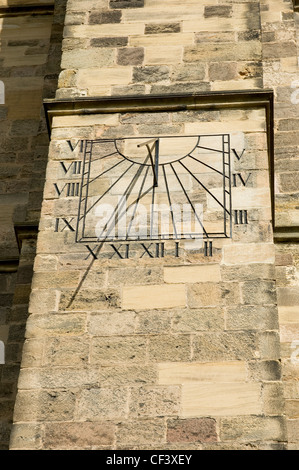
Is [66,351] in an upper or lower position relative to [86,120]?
lower

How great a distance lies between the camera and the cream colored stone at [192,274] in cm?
639

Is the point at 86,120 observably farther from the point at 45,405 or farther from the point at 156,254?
the point at 45,405

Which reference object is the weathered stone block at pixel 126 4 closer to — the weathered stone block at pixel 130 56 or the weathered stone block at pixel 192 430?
the weathered stone block at pixel 130 56

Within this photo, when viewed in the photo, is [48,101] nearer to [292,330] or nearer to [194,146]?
[194,146]

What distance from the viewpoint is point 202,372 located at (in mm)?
6008

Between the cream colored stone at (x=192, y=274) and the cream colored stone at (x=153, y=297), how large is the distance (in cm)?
5

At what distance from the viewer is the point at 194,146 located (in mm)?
7086

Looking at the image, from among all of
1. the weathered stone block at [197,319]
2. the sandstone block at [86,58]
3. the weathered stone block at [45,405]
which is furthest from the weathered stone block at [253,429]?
the sandstone block at [86,58]

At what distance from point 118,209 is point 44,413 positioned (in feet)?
4.84

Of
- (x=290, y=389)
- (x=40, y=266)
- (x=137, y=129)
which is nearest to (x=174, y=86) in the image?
(x=137, y=129)

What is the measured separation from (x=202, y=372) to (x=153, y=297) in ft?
1.94

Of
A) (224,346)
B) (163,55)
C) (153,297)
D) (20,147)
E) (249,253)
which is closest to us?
(224,346)

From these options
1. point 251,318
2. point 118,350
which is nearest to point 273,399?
point 251,318

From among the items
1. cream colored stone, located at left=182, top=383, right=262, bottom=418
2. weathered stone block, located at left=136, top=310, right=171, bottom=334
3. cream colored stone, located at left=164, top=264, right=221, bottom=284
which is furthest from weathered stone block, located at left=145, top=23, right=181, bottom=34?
cream colored stone, located at left=182, top=383, right=262, bottom=418
